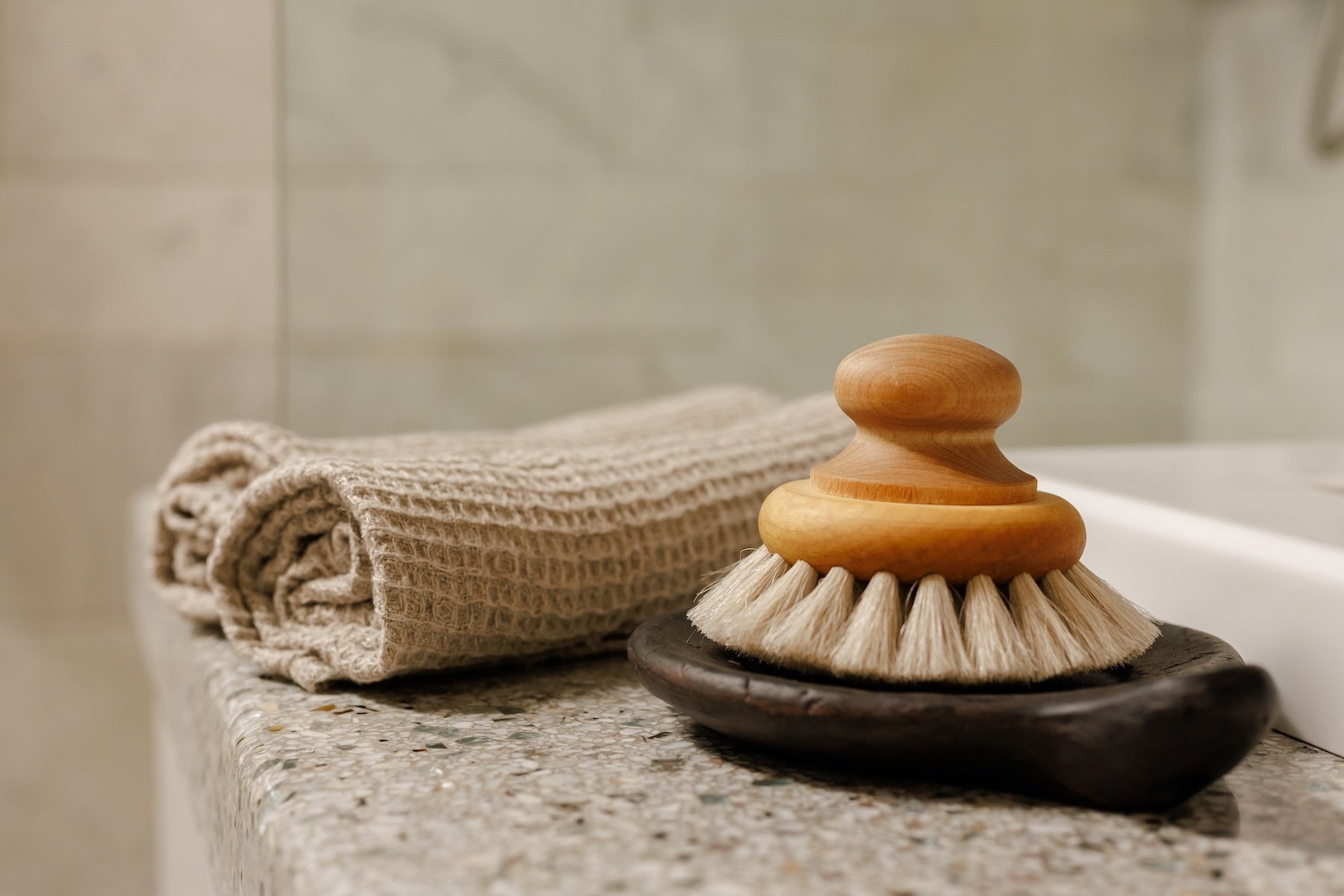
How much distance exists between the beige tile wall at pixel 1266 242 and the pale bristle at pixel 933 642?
3.08 ft

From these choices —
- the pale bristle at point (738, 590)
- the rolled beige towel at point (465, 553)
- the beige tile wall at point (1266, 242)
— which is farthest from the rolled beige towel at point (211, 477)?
the beige tile wall at point (1266, 242)

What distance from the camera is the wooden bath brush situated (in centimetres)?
30

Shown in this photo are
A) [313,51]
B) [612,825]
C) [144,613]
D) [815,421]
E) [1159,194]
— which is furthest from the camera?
[1159,194]

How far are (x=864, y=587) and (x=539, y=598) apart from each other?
0.47ft

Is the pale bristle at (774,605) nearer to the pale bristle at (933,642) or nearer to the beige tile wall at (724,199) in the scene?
the pale bristle at (933,642)

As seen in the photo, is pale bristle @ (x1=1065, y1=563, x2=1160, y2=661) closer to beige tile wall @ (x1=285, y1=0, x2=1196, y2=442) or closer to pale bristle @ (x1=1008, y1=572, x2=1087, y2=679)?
pale bristle @ (x1=1008, y1=572, x2=1087, y2=679)

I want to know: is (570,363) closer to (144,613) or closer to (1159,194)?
(144,613)

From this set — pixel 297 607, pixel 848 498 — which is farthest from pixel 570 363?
pixel 848 498

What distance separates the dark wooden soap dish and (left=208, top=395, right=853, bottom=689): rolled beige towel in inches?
4.1

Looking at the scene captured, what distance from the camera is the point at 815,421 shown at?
1.82 ft

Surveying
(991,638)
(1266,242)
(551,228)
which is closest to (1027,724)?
(991,638)

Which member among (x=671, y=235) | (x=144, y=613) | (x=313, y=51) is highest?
(x=313, y=51)

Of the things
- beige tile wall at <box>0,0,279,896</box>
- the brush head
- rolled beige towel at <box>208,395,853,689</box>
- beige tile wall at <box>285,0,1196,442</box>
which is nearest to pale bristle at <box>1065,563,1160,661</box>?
the brush head

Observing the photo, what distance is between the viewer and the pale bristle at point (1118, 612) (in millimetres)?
328
